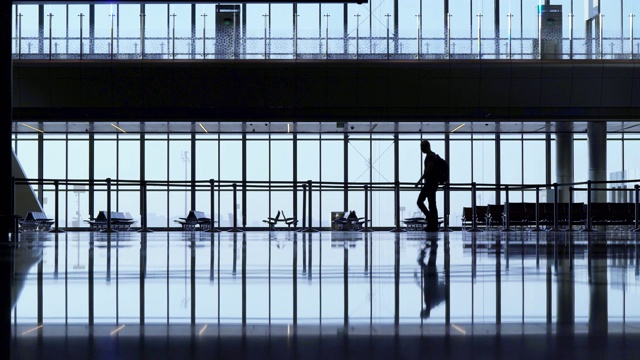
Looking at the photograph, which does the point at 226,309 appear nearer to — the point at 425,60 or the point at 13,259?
the point at 13,259

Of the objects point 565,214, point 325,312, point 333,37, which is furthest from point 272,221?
point 325,312

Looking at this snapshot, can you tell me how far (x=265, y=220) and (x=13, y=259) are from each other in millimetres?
25930

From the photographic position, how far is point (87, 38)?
84.3 feet

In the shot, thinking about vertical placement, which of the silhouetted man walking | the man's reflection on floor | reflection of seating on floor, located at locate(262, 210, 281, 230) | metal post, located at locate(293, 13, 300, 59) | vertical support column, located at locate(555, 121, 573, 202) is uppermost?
metal post, located at locate(293, 13, 300, 59)

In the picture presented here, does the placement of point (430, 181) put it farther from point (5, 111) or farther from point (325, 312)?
point (325, 312)

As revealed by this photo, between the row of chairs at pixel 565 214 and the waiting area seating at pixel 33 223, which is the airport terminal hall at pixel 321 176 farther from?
the waiting area seating at pixel 33 223

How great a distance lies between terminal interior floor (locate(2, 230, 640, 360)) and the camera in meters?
2.18

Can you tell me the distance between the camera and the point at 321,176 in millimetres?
33469

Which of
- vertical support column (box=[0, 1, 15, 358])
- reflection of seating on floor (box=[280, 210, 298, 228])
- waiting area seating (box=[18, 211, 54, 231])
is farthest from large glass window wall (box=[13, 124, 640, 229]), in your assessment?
vertical support column (box=[0, 1, 15, 358])

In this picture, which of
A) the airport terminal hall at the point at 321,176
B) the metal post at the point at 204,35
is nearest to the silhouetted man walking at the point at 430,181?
the airport terminal hall at the point at 321,176

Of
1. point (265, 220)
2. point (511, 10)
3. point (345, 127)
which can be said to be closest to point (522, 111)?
point (511, 10)

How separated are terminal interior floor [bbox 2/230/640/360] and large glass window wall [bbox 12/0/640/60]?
21.0 meters

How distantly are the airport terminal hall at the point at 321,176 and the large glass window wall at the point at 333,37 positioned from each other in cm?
7

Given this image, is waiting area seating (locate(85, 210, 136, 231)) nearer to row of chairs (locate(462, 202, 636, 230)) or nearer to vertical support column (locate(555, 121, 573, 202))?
row of chairs (locate(462, 202, 636, 230))
